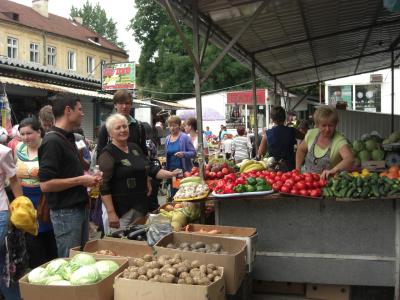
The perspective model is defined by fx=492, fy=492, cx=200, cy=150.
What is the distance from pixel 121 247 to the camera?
13.4 feet

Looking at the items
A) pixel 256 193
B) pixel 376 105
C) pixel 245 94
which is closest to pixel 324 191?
pixel 256 193

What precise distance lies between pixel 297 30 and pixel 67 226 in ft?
18.1

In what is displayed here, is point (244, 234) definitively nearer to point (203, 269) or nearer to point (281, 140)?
point (203, 269)

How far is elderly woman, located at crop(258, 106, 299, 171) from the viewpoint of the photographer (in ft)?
24.1

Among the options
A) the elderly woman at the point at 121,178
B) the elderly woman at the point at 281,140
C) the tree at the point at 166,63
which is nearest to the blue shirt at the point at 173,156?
the elderly woman at the point at 281,140

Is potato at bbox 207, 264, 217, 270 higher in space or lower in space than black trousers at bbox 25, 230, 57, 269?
higher

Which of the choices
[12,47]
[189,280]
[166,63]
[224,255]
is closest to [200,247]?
[224,255]

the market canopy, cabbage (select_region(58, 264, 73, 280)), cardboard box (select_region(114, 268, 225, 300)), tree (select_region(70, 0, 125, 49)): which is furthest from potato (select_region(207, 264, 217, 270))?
tree (select_region(70, 0, 125, 49))

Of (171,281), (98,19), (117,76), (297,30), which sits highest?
(98,19)

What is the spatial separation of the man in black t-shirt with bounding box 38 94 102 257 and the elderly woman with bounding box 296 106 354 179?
93.9 inches

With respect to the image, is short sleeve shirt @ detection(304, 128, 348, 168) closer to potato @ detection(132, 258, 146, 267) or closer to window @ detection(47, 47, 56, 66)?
potato @ detection(132, 258, 146, 267)

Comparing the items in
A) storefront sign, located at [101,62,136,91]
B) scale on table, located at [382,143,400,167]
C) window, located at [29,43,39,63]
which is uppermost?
window, located at [29,43,39,63]

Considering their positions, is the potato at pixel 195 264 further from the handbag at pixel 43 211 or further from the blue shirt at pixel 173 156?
the blue shirt at pixel 173 156

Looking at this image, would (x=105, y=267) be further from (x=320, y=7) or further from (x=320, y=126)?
(x=320, y=7)
